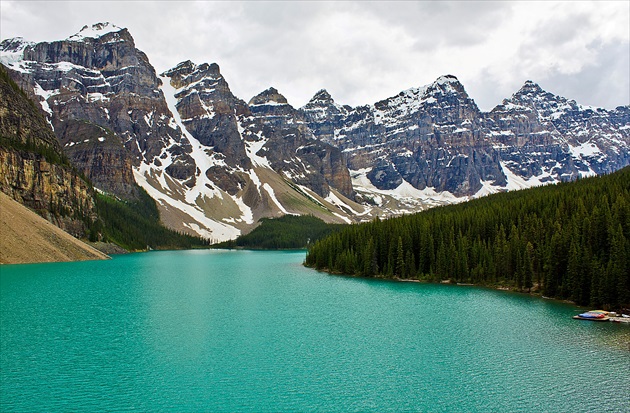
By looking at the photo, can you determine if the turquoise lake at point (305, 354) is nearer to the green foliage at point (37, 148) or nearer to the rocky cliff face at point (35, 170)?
the rocky cliff face at point (35, 170)

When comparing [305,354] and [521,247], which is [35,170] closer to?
[521,247]

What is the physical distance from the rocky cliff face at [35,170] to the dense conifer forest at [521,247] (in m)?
76.7

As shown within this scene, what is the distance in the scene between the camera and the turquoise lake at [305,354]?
27062 millimetres

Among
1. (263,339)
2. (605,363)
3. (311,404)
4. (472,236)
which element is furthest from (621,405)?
(472,236)

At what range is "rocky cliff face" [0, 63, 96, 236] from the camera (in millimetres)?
129250

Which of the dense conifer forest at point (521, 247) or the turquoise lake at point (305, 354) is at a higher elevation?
the dense conifer forest at point (521, 247)

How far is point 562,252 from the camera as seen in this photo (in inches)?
2375

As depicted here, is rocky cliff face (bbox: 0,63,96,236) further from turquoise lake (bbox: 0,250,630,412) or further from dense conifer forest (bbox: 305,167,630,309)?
turquoise lake (bbox: 0,250,630,412)

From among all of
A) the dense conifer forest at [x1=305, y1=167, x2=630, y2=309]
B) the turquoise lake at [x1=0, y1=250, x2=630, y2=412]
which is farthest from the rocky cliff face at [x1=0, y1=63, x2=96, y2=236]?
the turquoise lake at [x1=0, y1=250, x2=630, y2=412]

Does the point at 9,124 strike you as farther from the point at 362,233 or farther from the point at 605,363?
the point at 605,363

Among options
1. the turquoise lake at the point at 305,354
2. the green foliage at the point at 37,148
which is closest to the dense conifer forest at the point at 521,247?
the turquoise lake at the point at 305,354

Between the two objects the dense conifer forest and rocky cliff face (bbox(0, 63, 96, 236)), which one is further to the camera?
rocky cliff face (bbox(0, 63, 96, 236))

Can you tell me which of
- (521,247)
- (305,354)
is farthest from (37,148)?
(305,354)

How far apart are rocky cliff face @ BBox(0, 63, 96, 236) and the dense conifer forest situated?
76701mm
